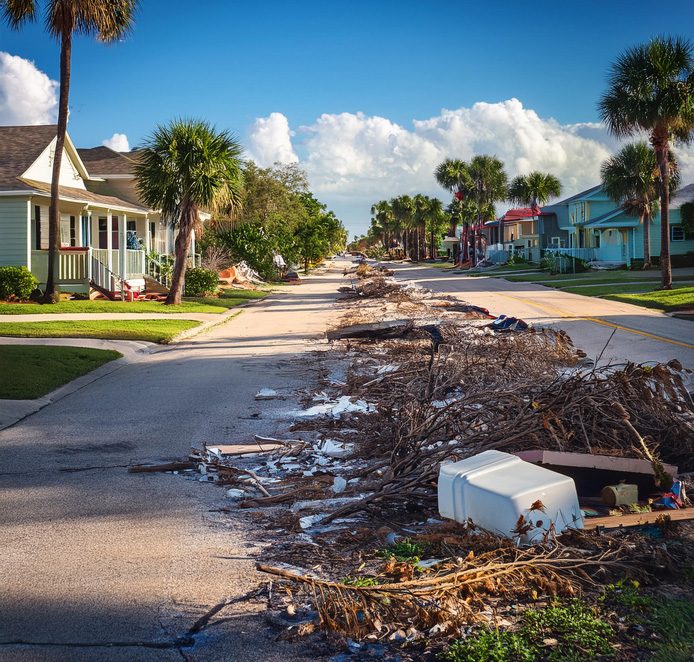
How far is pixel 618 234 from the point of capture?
6488 centimetres

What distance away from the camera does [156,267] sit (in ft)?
128

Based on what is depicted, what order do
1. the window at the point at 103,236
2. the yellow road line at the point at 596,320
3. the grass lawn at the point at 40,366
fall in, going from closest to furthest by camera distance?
the grass lawn at the point at 40,366
the yellow road line at the point at 596,320
the window at the point at 103,236

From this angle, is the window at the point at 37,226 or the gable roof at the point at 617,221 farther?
the gable roof at the point at 617,221

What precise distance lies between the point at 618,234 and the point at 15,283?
160ft

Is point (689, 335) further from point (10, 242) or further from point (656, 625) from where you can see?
point (10, 242)

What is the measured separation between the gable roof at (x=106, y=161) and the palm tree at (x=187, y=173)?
37.7 ft

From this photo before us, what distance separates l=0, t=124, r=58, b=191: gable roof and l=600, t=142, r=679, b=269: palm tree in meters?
37.4

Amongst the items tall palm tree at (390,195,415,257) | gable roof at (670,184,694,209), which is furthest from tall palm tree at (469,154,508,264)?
tall palm tree at (390,195,415,257)

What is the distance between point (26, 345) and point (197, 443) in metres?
9.29

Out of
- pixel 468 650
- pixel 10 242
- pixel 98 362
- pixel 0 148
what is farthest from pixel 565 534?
pixel 0 148

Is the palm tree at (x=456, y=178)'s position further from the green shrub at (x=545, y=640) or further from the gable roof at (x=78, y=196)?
the green shrub at (x=545, y=640)

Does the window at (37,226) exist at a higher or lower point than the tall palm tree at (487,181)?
lower

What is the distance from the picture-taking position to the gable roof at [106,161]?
134ft

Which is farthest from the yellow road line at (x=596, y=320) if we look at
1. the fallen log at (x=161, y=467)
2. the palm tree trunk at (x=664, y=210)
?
the fallen log at (x=161, y=467)
